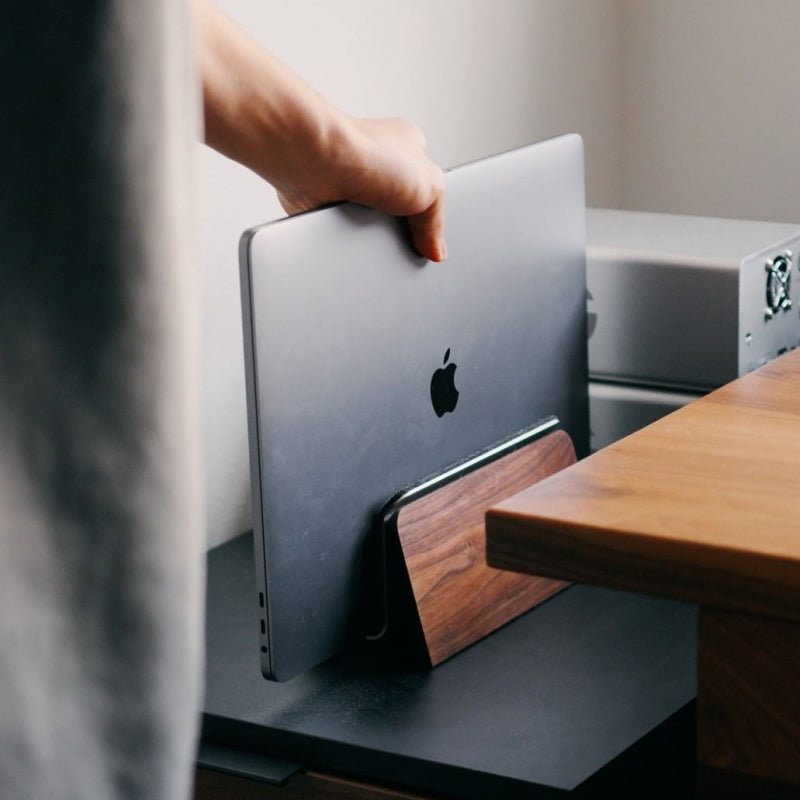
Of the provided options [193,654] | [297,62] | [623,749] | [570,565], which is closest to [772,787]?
[623,749]

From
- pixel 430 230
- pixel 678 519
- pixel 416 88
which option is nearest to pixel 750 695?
pixel 678 519

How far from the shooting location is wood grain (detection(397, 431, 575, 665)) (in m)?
0.96

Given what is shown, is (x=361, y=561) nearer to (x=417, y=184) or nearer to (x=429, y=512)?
(x=429, y=512)

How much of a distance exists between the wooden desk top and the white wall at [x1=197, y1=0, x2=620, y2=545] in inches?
15.7

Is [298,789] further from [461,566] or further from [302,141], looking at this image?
[302,141]

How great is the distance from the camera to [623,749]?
830mm

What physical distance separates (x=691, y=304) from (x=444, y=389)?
0.40m

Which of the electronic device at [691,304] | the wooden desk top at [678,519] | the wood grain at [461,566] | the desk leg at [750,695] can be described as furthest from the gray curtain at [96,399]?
the electronic device at [691,304]

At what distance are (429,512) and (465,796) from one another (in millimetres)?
225

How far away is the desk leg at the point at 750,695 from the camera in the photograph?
2.52 ft

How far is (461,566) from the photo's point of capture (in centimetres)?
100

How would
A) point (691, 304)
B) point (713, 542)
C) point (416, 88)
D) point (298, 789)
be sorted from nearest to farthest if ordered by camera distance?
1. point (713, 542)
2. point (298, 789)
3. point (691, 304)
4. point (416, 88)

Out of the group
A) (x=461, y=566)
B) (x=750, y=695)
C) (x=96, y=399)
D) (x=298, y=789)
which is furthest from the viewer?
(x=461, y=566)

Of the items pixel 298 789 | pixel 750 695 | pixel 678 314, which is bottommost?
pixel 298 789
